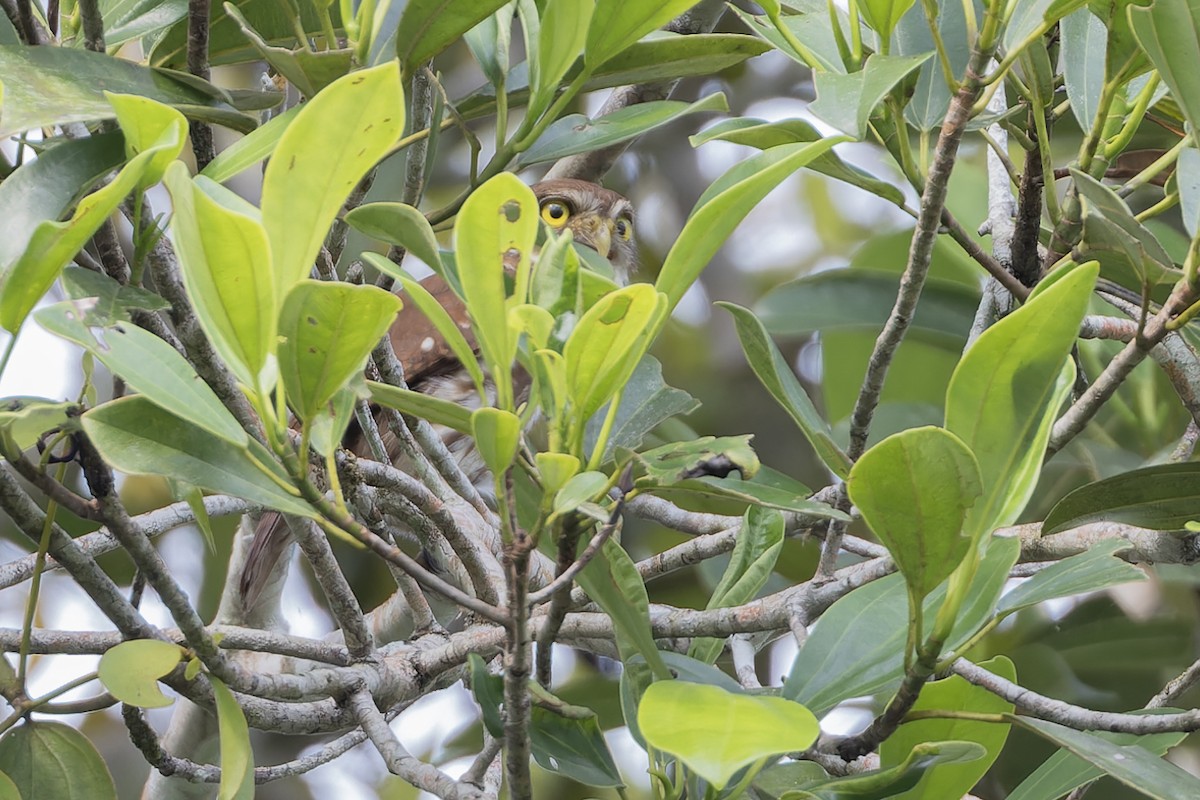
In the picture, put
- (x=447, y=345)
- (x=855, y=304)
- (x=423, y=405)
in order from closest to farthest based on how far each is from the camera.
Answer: (x=423, y=405), (x=855, y=304), (x=447, y=345)

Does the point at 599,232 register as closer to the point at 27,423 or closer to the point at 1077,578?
the point at 1077,578

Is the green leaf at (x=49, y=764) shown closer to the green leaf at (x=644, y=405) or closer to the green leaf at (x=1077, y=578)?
the green leaf at (x=644, y=405)

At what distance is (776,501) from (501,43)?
0.73m

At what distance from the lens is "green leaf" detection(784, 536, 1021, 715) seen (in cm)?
110

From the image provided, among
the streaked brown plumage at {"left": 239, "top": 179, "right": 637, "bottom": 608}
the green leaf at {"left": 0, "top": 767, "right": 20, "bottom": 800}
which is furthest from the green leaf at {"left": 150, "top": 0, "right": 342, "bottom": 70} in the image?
the streaked brown plumage at {"left": 239, "top": 179, "right": 637, "bottom": 608}

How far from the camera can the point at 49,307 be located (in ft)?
2.97

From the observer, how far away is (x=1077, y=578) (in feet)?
3.54

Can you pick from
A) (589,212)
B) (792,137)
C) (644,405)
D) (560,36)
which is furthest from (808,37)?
(589,212)

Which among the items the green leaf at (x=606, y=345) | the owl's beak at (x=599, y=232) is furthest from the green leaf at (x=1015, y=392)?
the owl's beak at (x=599, y=232)

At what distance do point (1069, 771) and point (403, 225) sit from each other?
35.4 inches

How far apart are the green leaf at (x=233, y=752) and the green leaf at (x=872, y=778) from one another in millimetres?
498

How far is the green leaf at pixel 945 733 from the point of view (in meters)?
1.18

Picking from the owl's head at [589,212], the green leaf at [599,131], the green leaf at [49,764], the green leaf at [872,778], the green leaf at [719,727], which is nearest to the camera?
the green leaf at [719,727]

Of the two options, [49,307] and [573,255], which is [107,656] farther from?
[573,255]
